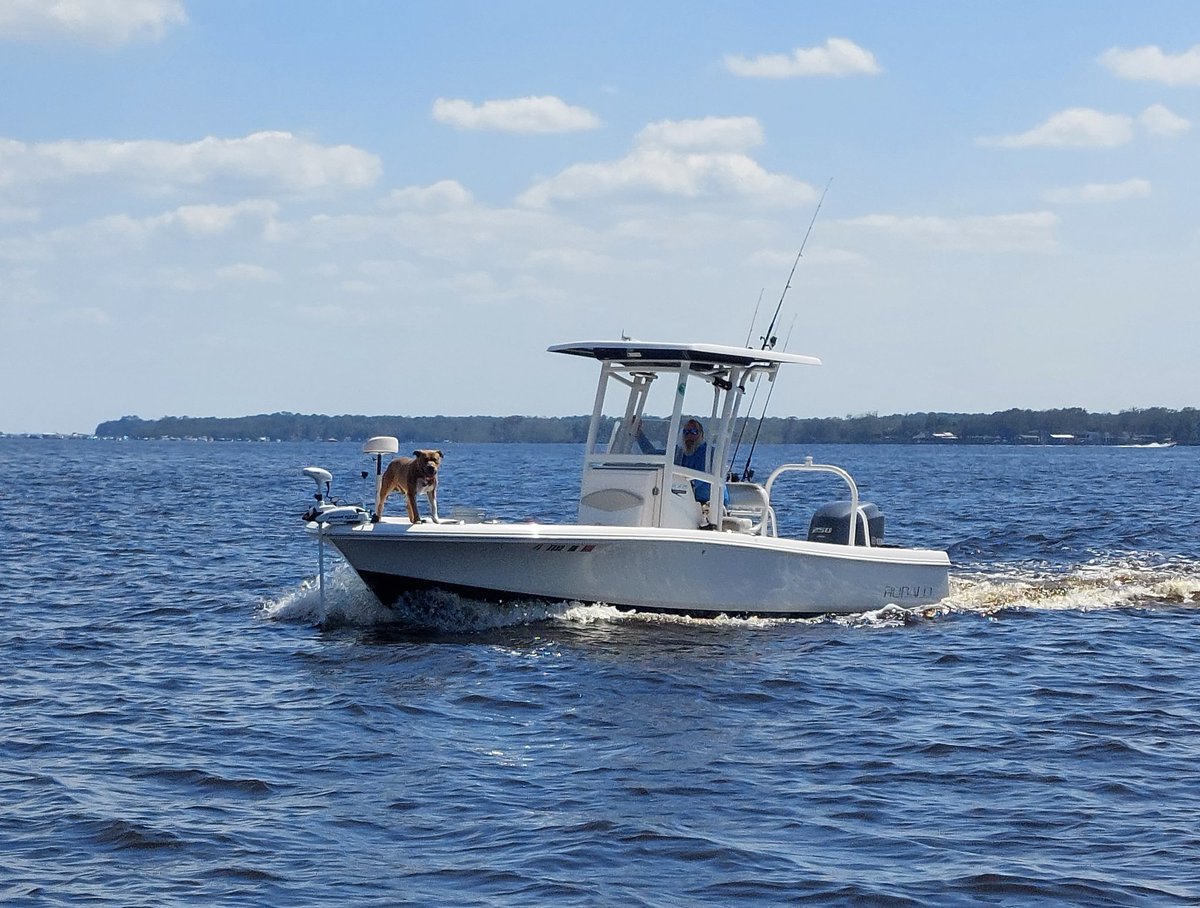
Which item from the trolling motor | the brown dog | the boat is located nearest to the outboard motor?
the boat

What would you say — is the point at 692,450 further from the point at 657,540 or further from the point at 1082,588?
the point at 1082,588

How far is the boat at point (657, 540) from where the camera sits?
1448 centimetres

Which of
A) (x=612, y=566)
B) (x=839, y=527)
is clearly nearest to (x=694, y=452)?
(x=612, y=566)

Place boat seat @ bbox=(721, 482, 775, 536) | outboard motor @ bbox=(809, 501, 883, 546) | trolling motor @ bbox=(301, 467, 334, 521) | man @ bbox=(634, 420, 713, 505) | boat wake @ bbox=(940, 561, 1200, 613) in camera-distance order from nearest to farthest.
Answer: trolling motor @ bbox=(301, 467, 334, 521), man @ bbox=(634, 420, 713, 505), boat seat @ bbox=(721, 482, 775, 536), outboard motor @ bbox=(809, 501, 883, 546), boat wake @ bbox=(940, 561, 1200, 613)

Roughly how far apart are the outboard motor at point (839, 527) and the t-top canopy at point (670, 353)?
186 cm

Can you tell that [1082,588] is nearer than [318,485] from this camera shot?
No

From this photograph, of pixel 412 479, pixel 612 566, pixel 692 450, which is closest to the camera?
pixel 412 479

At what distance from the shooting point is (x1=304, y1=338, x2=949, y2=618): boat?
14.5 m

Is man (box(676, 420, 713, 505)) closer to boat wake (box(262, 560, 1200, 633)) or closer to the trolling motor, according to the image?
boat wake (box(262, 560, 1200, 633))

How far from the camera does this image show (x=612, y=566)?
1503cm

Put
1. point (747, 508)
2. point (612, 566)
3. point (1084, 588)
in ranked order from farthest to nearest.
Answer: point (1084, 588) < point (747, 508) < point (612, 566)

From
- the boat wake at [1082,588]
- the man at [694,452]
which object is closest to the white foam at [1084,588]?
the boat wake at [1082,588]

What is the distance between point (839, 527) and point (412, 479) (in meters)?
5.24

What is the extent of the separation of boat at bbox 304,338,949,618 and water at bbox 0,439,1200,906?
34cm
